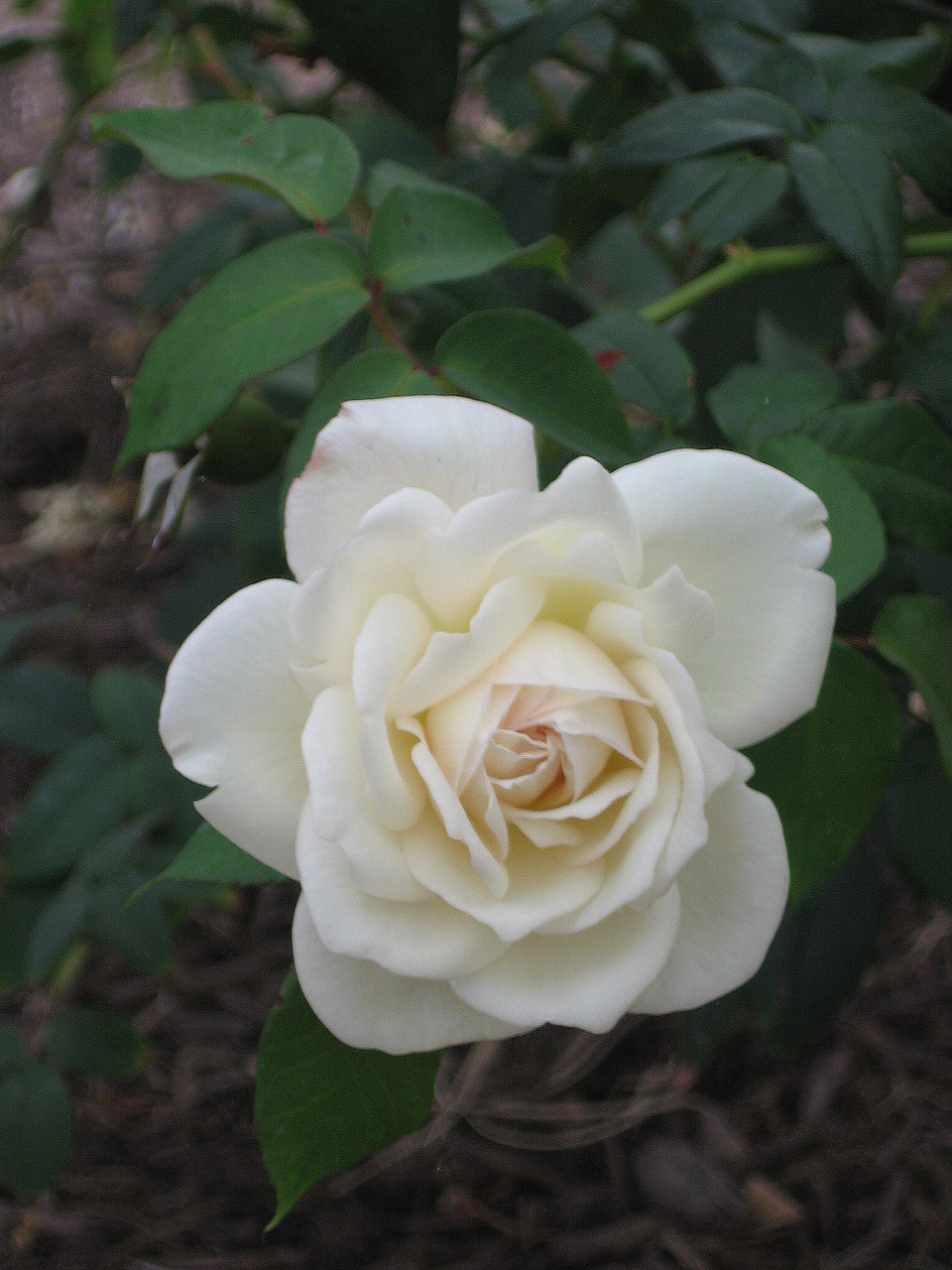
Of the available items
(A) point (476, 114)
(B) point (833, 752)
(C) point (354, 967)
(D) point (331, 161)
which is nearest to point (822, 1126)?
(B) point (833, 752)

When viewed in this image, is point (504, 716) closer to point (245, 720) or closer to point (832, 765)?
point (245, 720)

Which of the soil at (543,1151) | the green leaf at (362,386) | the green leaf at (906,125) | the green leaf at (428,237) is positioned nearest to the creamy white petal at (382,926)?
the green leaf at (362,386)

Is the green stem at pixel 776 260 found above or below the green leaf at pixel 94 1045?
above

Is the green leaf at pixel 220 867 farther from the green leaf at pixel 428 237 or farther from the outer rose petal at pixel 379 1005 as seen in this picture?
the green leaf at pixel 428 237

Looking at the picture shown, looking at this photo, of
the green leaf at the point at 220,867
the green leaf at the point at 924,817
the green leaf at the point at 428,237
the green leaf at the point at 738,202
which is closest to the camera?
the green leaf at the point at 220,867

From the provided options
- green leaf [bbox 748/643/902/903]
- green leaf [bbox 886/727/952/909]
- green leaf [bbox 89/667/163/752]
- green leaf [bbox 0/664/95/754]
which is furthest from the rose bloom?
green leaf [bbox 0/664/95/754]

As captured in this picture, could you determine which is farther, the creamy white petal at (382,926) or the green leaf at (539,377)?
the green leaf at (539,377)
